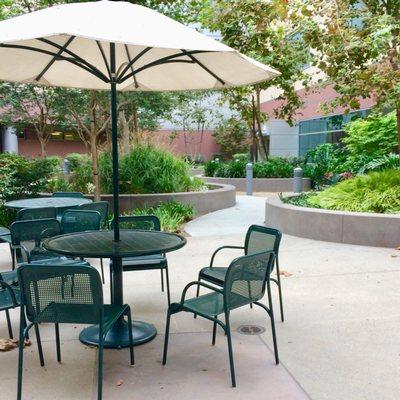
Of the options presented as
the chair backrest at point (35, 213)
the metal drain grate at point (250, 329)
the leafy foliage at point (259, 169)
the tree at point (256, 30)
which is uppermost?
the tree at point (256, 30)

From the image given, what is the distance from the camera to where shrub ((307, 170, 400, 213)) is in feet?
28.0

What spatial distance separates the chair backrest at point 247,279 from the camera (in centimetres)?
346

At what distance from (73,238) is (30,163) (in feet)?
22.7

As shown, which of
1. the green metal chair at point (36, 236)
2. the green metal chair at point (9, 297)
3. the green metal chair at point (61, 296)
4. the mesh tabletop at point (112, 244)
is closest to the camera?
the green metal chair at point (61, 296)

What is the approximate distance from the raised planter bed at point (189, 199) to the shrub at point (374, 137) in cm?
473

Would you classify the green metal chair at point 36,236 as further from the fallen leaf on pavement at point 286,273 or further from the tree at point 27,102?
the tree at point 27,102

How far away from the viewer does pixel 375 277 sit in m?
6.20

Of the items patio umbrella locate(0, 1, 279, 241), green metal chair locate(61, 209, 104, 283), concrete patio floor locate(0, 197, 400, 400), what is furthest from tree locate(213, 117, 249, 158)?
concrete patio floor locate(0, 197, 400, 400)

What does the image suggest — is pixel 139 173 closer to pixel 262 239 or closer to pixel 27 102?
pixel 262 239

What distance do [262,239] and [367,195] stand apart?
15.9 feet

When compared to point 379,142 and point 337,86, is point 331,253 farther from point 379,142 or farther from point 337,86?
point 379,142

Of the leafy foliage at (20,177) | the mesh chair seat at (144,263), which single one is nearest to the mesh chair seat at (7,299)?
the mesh chair seat at (144,263)

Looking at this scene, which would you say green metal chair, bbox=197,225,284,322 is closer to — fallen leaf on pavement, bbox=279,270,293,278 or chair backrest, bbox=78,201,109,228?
fallen leaf on pavement, bbox=279,270,293,278

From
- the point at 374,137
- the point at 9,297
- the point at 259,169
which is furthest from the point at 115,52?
the point at 259,169
